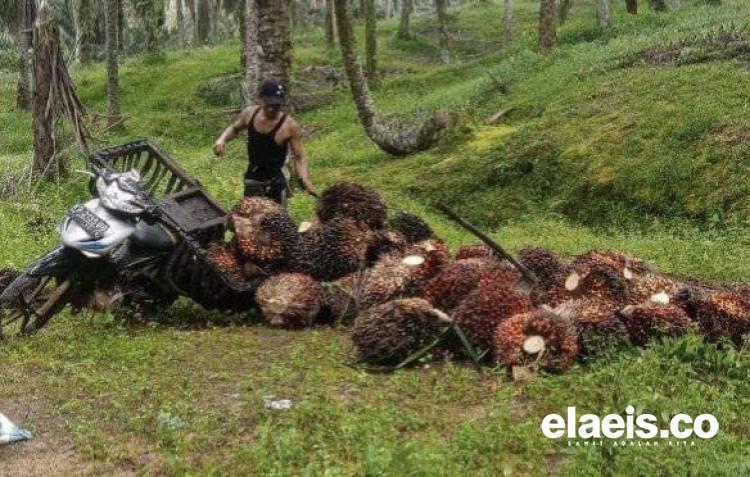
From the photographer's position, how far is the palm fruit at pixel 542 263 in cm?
695

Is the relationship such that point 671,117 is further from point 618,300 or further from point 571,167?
point 618,300

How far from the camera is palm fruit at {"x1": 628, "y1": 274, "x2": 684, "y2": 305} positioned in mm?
6223

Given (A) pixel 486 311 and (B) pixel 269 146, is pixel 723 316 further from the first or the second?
(B) pixel 269 146

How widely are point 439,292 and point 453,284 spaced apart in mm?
128

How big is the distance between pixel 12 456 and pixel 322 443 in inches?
61.8

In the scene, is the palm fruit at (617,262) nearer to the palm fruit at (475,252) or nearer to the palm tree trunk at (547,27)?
the palm fruit at (475,252)

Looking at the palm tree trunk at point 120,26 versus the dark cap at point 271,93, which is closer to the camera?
the dark cap at point 271,93

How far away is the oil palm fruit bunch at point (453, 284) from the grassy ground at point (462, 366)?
76 cm

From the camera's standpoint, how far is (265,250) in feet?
24.4

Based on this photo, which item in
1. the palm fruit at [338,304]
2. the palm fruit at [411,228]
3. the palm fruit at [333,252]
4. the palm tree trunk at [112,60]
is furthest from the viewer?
the palm tree trunk at [112,60]

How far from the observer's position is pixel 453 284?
6660mm

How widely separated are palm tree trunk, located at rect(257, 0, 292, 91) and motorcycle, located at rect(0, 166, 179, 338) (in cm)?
624

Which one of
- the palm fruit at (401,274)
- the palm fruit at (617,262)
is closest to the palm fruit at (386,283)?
the palm fruit at (401,274)

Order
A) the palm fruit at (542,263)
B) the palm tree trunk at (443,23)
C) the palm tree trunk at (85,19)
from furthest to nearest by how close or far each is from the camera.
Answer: the palm tree trunk at (85,19) < the palm tree trunk at (443,23) < the palm fruit at (542,263)
